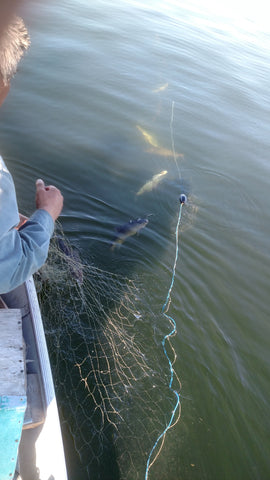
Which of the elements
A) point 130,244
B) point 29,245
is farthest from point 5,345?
point 130,244

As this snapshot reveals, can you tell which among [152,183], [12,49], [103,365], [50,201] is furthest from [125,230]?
[12,49]

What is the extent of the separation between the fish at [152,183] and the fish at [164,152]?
76cm

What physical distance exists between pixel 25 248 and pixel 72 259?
2.85 meters

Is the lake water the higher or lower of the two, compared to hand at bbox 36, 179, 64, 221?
lower

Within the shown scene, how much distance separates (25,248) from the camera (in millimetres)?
1896

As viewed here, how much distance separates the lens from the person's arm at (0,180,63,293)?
179 centimetres

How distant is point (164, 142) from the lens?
28.1ft

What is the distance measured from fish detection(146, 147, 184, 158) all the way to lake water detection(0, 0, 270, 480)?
2.1 inches

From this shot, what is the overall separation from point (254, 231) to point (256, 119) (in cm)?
481

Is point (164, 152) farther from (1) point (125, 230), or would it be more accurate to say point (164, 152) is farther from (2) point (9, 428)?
(2) point (9, 428)

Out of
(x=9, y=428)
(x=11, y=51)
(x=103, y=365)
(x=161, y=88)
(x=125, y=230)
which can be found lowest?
(x=103, y=365)

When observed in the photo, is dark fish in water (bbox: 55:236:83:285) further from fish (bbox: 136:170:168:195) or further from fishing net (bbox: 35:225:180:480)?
fish (bbox: 136:170:168:195)


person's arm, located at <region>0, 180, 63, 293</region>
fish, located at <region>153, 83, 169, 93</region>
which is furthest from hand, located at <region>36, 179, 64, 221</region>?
fish, located at <region>153, 83, 169, 93</region>

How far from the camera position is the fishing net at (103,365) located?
3408 mm
